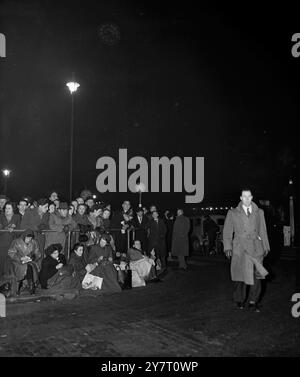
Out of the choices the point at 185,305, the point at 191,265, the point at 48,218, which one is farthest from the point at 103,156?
the point at 185,305

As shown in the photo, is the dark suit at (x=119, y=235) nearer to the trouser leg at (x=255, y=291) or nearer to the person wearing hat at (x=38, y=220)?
the person wearing hat at (x=38, y=220)

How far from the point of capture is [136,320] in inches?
280

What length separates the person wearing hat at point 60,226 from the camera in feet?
34.5

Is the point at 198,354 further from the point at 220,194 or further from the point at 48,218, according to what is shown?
the point at 220,194

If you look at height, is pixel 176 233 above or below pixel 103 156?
below

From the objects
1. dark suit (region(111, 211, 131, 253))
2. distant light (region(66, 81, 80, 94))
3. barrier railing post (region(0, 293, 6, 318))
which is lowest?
barrier railing post (region(0, 293, 6, 318))

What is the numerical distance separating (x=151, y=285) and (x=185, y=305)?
2.78 metres

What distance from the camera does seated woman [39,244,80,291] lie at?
9.54m

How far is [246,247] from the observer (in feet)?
24.4

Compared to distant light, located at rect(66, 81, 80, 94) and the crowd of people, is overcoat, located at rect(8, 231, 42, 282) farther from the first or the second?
distant light, located at rect(66, 81, 80, 94)

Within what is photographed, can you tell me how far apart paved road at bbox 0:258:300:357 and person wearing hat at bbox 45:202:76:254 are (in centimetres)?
185

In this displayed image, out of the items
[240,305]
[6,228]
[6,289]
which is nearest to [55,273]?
[6,289]

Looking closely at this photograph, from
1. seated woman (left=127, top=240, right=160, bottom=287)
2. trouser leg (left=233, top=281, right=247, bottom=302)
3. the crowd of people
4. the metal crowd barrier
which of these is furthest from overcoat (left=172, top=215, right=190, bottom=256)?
trouser leg (left=233, top=281, right=247, bottom=302)

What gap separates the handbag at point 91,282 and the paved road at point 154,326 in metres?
0.57
